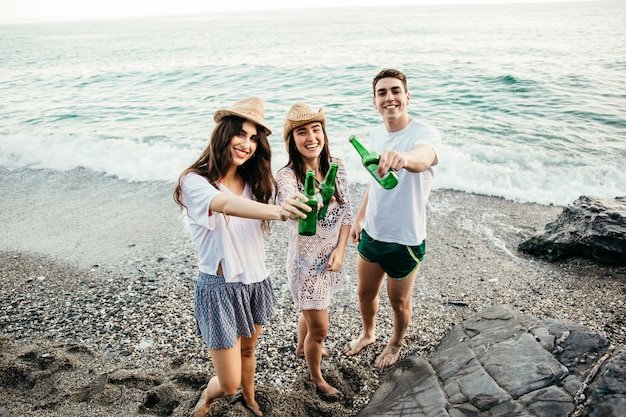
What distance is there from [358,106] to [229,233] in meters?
13.9

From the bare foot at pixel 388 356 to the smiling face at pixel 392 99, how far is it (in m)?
2.24

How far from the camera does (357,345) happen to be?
13.9ft

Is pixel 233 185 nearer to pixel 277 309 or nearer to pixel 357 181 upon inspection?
pixel 277 309

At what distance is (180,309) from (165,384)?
1307 mm

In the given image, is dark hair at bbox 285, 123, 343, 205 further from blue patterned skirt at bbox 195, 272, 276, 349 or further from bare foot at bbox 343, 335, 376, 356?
bare foot at bbox 343, 335, 376, 356

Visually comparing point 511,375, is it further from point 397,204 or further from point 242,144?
point 242,144

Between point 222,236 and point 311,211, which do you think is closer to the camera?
point 311,211

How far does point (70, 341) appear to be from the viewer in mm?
4410

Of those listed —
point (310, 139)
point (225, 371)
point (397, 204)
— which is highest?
point (310, 139)

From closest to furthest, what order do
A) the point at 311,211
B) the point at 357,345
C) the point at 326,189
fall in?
the point at 311,211, the point at 326,189, the point at 357,345

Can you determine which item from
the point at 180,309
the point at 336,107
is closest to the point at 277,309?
the point at 180,309

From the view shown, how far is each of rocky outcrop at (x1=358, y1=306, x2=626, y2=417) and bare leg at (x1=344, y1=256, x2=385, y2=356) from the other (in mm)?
554

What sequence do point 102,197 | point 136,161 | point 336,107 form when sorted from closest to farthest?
point 102,197 < point 136,161 < point 336,107

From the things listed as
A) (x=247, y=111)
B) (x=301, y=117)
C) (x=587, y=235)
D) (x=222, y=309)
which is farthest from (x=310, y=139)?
(x=587, y=235)
